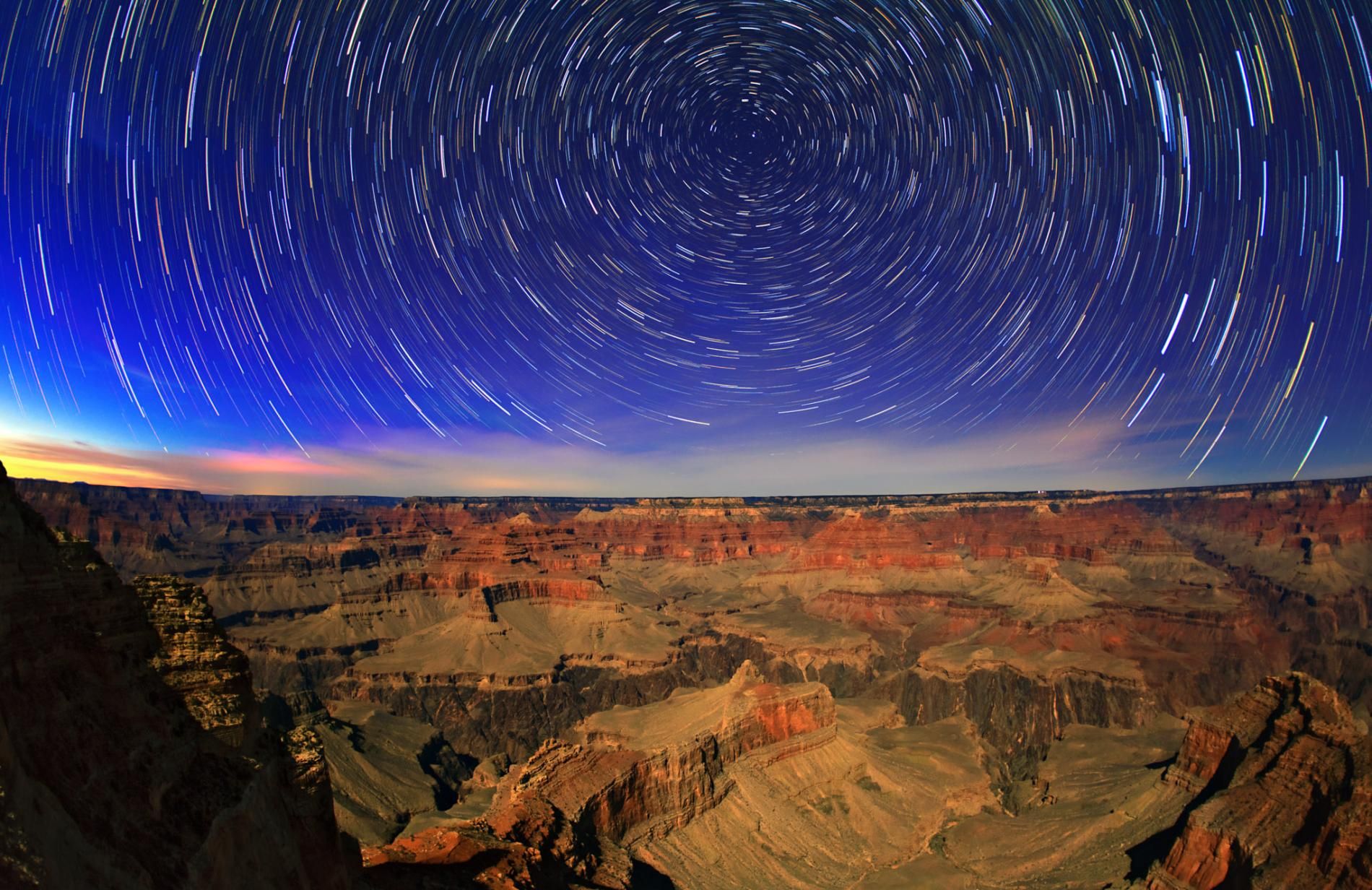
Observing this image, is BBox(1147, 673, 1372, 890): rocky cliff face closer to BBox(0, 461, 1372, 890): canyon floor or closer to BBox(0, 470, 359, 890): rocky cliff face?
BBox(0, 461, 1372, 890): canyon floor

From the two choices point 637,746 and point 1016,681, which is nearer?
point 637,746

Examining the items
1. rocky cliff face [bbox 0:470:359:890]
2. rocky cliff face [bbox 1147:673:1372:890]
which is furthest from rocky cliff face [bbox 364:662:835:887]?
rocky cliff face [bbox 1147:673:1372:890]

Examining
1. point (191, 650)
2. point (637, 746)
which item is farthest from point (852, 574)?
point (191, 650)

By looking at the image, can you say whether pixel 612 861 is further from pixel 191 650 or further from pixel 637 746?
pixel 191 650

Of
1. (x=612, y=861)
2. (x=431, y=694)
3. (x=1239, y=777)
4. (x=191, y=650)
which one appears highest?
(x=191, y=650)

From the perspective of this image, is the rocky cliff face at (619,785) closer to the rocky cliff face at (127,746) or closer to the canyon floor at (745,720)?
the canyon floor at (745,720)
